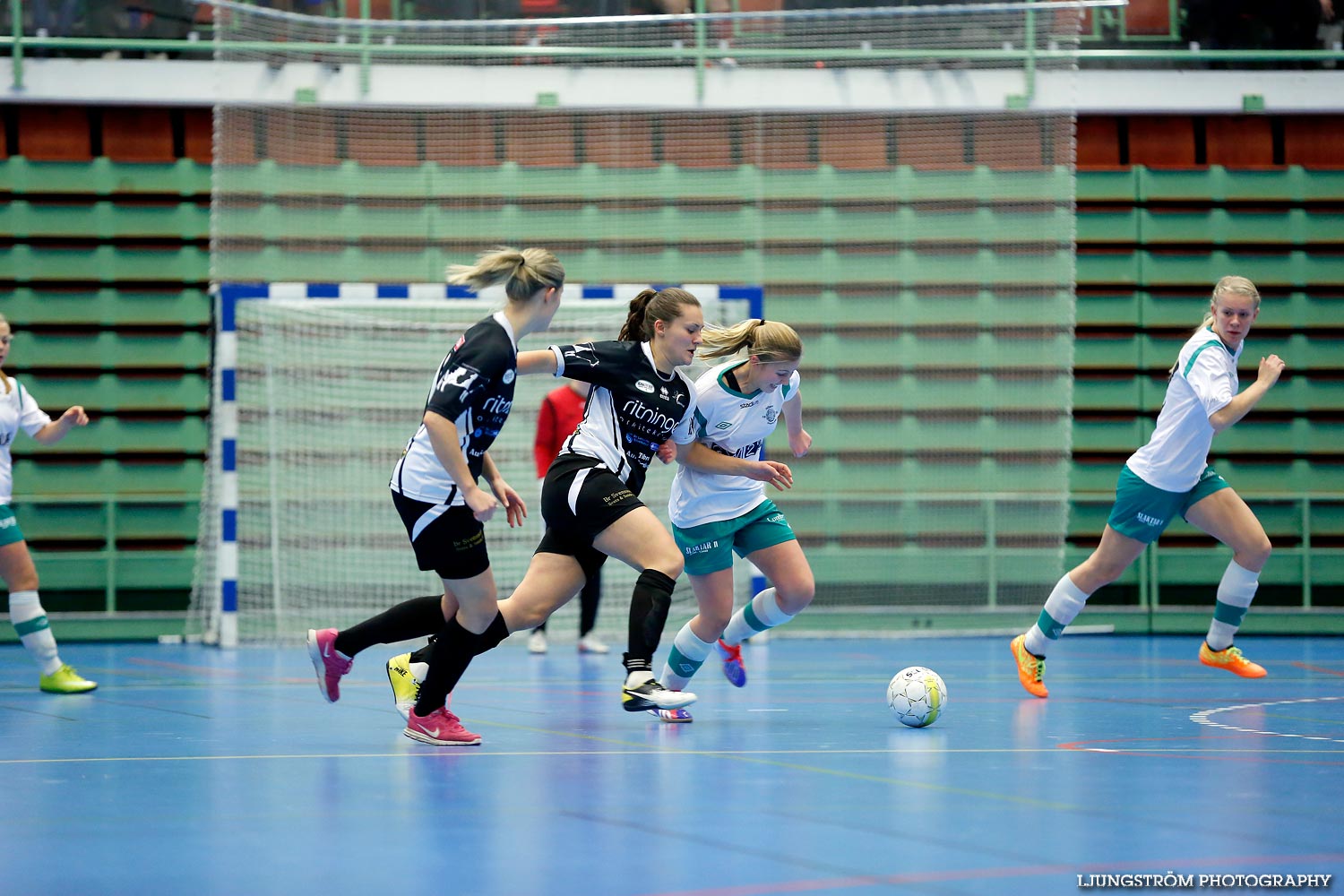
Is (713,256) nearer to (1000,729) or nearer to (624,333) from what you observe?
(624,333)

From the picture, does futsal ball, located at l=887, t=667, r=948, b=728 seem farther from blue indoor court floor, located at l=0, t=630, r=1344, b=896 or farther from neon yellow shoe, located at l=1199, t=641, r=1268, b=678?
A: neon yellow shoe, located at l=1199, t=641, r=1268, b=678

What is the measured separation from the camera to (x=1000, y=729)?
5.42 m

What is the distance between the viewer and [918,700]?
17.7 feet

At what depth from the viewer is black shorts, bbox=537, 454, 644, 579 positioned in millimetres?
5262

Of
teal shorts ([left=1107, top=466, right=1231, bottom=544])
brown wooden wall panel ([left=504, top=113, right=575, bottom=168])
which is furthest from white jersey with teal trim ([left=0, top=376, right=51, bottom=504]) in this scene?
teal shorts ([left=1107, top=466, right=1231, bottom=544])

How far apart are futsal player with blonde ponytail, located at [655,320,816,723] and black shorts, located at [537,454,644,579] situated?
0.45 meters

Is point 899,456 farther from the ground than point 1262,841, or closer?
farther from the ground

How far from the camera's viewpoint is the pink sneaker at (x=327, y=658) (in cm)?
544

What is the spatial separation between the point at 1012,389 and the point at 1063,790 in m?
6.55

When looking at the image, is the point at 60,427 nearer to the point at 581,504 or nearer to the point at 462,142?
the point at 581,504

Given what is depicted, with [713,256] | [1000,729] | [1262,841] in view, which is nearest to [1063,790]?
[1262,841]

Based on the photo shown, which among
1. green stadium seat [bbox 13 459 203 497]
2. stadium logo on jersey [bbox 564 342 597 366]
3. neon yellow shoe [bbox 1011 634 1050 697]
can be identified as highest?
stadium logo on jersey [bbox 564 342 597 366]

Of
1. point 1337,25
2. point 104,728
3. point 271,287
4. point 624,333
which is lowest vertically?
point 104,728

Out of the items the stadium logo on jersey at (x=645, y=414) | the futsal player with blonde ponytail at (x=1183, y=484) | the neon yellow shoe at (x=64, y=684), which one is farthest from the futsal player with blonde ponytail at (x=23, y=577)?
the futsal player with blonde ponytail at (x=1183, y=484)
